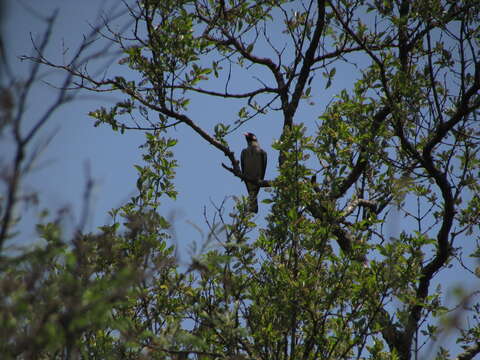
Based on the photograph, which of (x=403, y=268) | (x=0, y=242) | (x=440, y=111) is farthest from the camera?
(x=440, y=111)

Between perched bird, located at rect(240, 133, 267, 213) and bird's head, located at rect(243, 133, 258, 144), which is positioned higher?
bird's head, located at rect(243, 133, 258, 144)

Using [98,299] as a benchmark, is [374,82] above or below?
above

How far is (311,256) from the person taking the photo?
4.39 m

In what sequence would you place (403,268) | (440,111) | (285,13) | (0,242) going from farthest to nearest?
(285,13), (440,111), (403,268), (0,242)

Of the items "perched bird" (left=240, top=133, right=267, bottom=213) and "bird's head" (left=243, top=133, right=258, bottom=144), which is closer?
"perched bird" (left=240, top=133, right=267, bottom=213)

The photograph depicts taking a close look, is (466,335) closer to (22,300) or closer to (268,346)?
(268,346)

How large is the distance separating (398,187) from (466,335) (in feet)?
6.96

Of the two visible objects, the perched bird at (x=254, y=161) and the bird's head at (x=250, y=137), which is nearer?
the perched bird at (x=254, y=161)

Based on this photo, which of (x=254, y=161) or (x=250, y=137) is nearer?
(x=254, y=161)

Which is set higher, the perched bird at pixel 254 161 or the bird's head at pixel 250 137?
the bird's head at pixel 250 137

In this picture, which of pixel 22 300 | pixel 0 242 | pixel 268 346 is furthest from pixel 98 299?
pixel 268 346

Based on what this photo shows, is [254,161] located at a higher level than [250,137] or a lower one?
lower

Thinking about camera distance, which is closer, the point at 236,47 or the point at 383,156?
the point at 383,156

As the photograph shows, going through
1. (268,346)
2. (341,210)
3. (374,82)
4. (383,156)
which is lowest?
(268,346)
